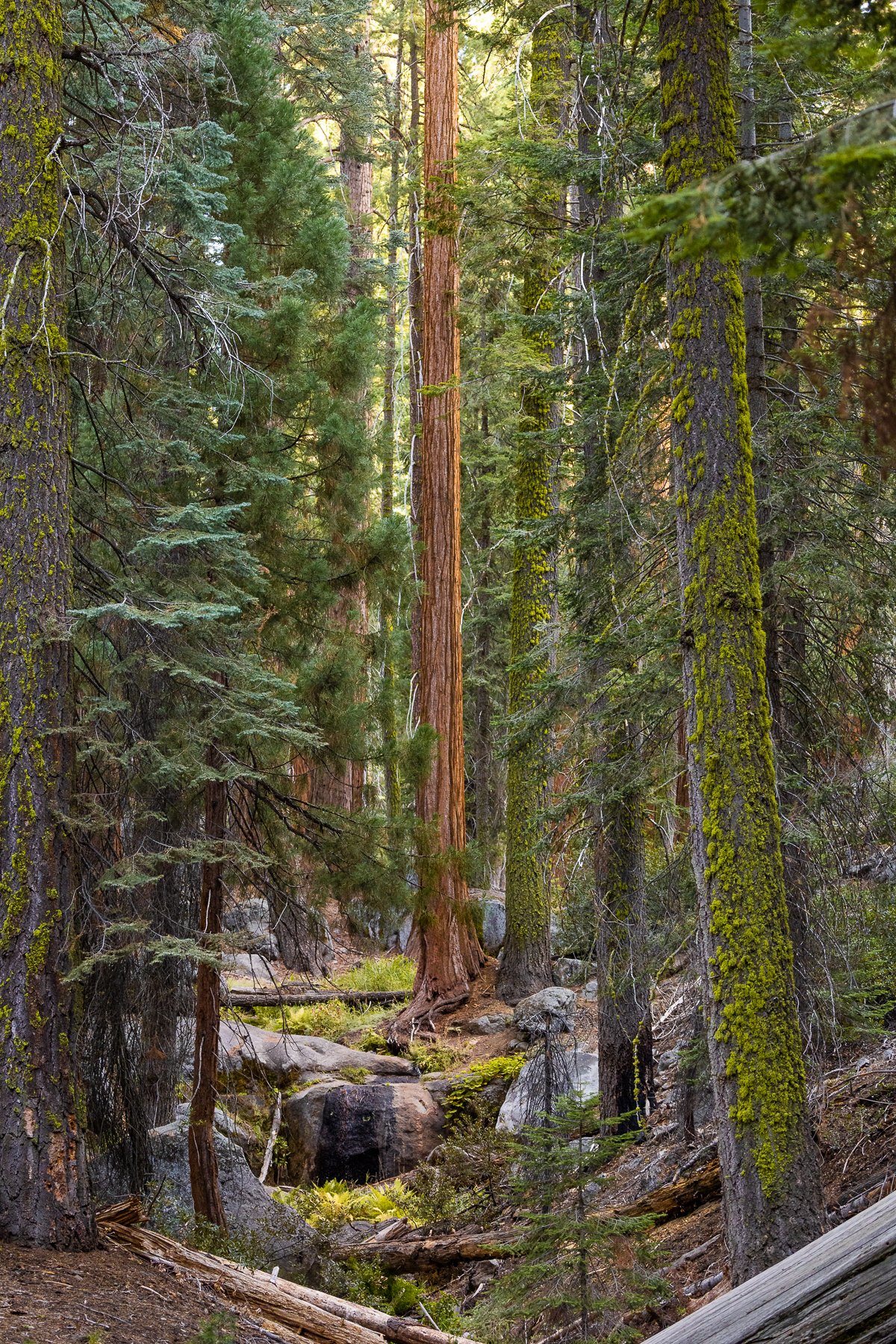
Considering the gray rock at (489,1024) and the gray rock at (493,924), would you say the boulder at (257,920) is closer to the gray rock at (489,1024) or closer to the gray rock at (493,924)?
the gray rock at (493,924)

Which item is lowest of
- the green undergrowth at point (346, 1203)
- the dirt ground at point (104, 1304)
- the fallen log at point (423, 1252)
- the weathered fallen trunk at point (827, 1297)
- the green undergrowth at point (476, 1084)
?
the green undergrowth at point (346, 1203)

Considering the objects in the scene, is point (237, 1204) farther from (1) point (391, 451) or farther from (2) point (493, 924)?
(2) point (493, 924)

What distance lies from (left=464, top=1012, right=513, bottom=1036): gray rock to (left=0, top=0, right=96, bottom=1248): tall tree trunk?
7.82m

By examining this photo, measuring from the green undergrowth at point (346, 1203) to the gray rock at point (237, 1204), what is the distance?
3.01 ft

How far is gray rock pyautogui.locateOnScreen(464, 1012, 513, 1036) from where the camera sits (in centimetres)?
1295

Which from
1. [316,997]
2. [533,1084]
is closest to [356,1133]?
[533,1084]

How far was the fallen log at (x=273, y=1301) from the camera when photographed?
610 centimetres

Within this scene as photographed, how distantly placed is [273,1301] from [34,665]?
3.96m

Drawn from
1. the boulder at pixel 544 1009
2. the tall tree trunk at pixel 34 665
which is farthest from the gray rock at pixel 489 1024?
the tall tree trunk at pixel 34 665

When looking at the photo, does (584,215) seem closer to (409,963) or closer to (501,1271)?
(501,1271)

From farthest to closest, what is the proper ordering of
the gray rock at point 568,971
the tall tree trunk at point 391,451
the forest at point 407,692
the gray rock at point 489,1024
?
1. the gray rock at point 568,971
2. the gray rock at point 489,1024
3. the tall tree trunk at point 391,451
4. the forest at point 407,692

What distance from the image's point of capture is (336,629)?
9461 mm

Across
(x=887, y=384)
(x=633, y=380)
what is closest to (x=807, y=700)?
(x=633, y=380)

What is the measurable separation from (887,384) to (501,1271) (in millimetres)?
6956
